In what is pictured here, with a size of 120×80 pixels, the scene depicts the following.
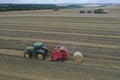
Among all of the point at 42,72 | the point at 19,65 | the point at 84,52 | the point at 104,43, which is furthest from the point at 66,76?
the point at 104,43

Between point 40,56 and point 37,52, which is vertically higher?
point 37,52

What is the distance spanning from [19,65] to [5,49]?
398 centimetres

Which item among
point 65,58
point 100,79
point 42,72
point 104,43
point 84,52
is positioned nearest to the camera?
point 100,79

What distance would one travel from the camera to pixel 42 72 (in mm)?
9961

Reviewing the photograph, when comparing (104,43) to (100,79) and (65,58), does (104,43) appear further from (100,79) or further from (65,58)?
(100,79)

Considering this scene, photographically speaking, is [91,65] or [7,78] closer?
[7,78]

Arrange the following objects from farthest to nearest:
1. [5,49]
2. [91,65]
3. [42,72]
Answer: [5,49] → [91,65] → [42,72]

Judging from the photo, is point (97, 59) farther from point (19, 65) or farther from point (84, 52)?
point (19, 65)

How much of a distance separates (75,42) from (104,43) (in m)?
2.25

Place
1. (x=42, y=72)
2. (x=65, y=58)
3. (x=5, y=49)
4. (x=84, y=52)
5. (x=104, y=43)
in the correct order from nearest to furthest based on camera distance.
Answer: (x=42, y=72), (x=65, y=58), (x=84, y=52), (x=5, y=49), (x=104, y=43)

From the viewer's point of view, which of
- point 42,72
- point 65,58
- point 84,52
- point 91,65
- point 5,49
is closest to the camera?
point 42,72

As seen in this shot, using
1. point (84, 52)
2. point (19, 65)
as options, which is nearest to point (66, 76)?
point (19, 65)

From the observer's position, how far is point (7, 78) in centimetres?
928

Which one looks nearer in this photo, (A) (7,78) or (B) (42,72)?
(A) (7,78)
